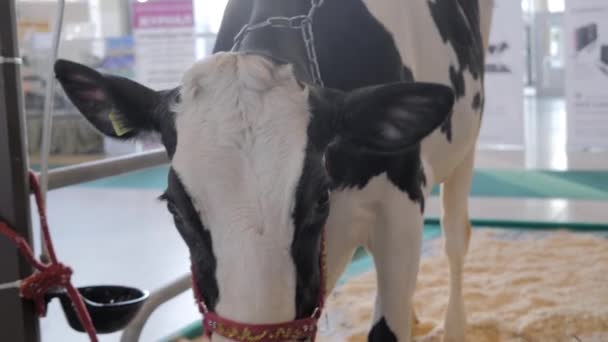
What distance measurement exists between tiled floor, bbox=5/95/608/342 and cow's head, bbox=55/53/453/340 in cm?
167

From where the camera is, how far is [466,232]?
8.83ft

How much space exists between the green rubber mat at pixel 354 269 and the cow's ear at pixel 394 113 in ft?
5.04

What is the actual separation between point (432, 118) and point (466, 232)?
4.95 feet

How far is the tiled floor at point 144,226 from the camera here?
9.79ft

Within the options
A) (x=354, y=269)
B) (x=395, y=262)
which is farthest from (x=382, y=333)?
(x=354, y=269)

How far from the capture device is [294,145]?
1121 mm

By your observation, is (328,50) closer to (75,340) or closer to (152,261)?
(75,340)

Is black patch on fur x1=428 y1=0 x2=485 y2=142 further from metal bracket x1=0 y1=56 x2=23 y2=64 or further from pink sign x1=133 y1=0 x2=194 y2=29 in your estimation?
pink sign x1=133 y1=0 x2=194 y2=29

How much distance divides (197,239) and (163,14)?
14.2ft

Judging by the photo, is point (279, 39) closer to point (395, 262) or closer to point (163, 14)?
point (395, 262)

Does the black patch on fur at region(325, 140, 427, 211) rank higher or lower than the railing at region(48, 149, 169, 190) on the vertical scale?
higher

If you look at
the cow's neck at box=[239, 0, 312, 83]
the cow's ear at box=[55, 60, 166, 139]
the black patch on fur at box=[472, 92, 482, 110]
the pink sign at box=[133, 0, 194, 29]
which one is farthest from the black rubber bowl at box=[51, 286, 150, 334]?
the pink sign at box=[133, 0, 194, 29]

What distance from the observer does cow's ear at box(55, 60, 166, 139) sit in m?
1.31

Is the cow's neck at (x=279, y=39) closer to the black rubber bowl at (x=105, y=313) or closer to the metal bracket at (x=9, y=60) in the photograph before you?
the metal bracket at (x=9, y=60)
